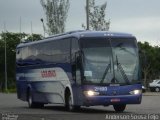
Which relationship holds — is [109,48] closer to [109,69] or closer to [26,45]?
[109,69]

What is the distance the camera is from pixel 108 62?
2541 cm

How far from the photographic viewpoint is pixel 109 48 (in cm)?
2577

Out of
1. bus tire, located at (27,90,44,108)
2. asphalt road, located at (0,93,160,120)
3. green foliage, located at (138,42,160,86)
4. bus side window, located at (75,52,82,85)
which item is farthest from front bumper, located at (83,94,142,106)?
green foliage, located at (138,42,160,86)

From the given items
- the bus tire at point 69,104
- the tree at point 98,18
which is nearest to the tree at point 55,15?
the tree at point 98,18

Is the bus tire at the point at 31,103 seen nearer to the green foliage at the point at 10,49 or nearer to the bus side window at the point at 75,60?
the bus side window at the point at 75,60

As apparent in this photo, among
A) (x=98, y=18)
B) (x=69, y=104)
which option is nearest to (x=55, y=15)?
(x=98, y=18)

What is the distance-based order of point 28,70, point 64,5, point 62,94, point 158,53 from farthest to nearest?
point 158,53 < point 64,5 < point 28,70 < point 62,94

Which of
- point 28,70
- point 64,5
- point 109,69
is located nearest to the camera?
point 109,69

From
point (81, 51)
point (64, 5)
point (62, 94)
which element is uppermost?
point (64, 5)

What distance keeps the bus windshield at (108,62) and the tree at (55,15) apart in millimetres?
36597

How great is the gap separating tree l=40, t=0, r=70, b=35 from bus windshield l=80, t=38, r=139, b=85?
36.6m

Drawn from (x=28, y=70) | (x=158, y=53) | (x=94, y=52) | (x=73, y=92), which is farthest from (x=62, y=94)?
(x=158, y=53)

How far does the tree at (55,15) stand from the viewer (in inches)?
2479

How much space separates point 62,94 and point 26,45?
7031 millimetres
